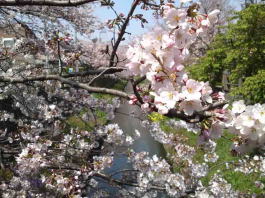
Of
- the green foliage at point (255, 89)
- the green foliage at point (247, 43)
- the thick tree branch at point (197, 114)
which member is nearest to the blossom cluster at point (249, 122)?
the thick tree branch at point (197, 114)

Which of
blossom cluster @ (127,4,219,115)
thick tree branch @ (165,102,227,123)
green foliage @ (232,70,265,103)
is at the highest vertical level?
blossom cluster @ (127,4,219,115)

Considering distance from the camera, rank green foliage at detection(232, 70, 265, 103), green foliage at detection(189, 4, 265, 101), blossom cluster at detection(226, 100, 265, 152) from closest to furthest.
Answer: blossom cluster at detection(226, 100, 265, 152), green foliage at detection(232, 70, 265, 103), green foliage at detection(189, 4, 265, 101)

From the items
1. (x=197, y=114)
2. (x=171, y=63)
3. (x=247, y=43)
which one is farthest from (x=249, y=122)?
(x=247, y=43)

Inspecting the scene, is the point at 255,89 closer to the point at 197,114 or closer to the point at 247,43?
the point at 247,43

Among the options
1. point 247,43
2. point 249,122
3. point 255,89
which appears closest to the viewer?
point 249,122

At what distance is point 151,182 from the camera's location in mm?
4875

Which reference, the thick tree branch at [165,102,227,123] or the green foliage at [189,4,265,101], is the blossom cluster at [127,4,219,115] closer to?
the thick tree branch at [165,102,227,123]

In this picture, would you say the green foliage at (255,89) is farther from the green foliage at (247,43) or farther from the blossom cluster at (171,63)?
the blossom cluster at (171,63)

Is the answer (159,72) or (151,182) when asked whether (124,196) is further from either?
(159,72)

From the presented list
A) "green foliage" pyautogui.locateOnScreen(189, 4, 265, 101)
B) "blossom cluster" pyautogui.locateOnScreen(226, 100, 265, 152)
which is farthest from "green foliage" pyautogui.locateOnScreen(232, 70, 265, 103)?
"blossom cluster" pyautogui.locateOnScreen(226, 100, 265, 152)

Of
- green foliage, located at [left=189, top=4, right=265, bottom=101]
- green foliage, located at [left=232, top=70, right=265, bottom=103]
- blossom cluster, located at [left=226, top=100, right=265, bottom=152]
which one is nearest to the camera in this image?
blossom cluster, located at [left=226, top=100, right=265, bottom=152]

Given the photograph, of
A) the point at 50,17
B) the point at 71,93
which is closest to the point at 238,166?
the point at 71,93

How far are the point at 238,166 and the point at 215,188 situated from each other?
3.99 ft

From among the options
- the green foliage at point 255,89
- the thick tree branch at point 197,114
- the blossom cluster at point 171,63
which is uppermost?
the blossom cluster at point 171,63
